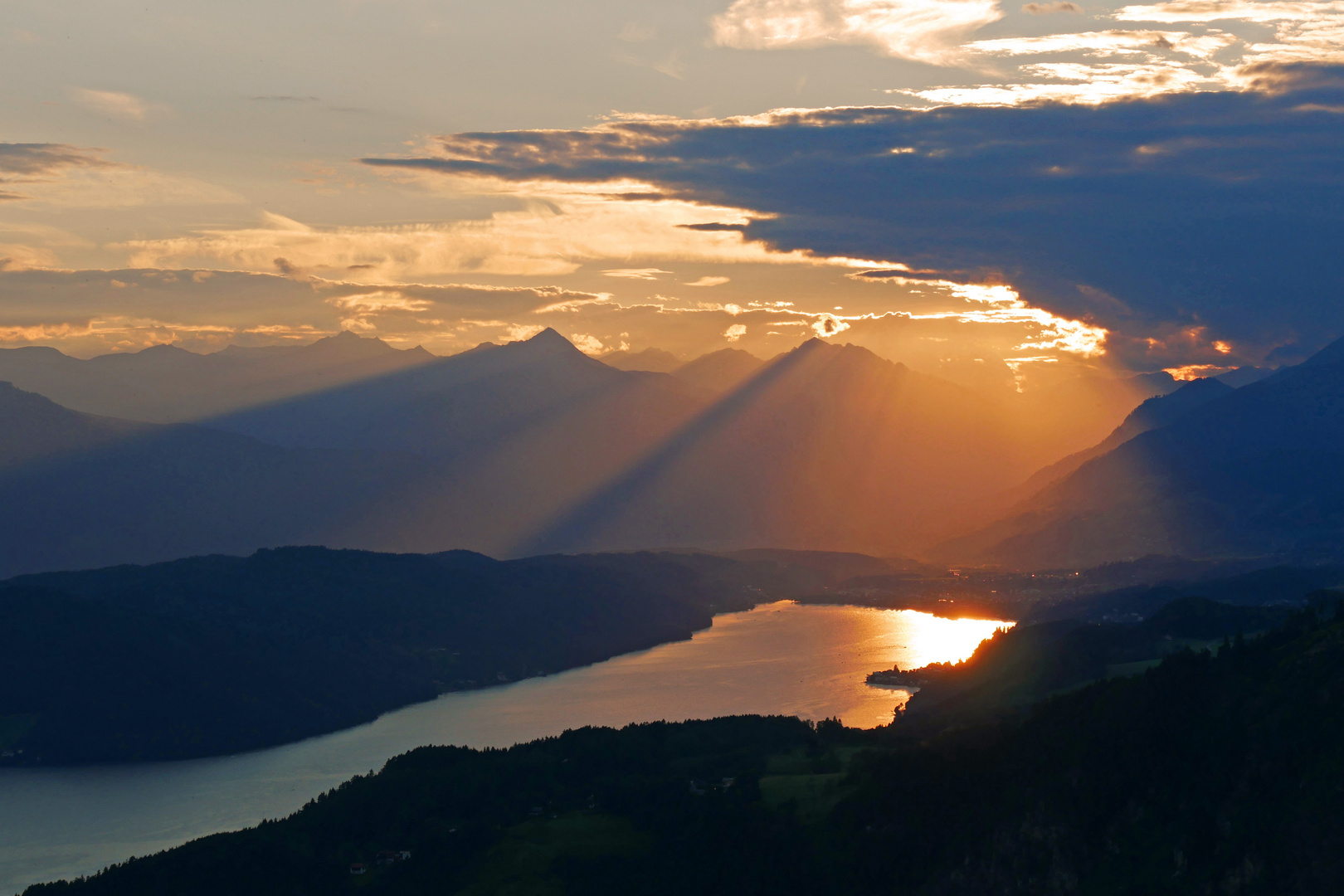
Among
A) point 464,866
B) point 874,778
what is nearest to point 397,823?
point 464,866

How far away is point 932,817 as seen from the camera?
122250 mm

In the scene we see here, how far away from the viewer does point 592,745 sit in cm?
16638

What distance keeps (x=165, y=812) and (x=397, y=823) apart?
5758 cm

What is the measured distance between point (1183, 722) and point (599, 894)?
5871cm

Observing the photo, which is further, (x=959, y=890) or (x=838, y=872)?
(x=838, y=872)

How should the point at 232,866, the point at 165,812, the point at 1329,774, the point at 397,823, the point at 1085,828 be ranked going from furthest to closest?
the point at 165,812 → the point at 397,823 → the point at 232,866 → the point at 1085,828 → the point at 1329,774

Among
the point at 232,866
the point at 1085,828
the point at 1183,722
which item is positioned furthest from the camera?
the point at 232,866

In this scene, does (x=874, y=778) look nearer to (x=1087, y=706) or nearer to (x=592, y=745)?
(x=1087, y=706)

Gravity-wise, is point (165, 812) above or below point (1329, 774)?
below

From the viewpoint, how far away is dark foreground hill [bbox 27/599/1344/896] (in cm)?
10625

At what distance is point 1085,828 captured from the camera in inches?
4461

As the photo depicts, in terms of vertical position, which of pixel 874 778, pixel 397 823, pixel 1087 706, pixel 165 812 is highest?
pixel 1087 706

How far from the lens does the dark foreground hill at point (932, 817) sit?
349ft

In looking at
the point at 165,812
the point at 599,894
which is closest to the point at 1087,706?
the point at 599,894
